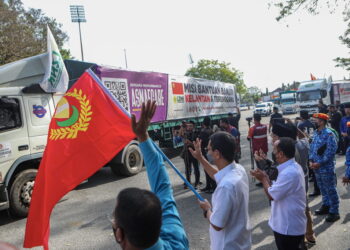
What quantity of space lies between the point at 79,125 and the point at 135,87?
7.10 meters

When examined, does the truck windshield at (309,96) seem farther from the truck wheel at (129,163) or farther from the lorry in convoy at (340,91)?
the truck wheel at (129,163)

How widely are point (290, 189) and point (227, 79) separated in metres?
51.6

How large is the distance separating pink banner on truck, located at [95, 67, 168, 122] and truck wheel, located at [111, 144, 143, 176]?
1.22 m

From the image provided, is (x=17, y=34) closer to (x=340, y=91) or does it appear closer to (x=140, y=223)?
(x=140, y=223)

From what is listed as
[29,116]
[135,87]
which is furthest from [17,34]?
[29,116]

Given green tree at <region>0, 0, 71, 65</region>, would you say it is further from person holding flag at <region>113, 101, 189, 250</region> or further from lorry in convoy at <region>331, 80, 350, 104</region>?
lorry in convoy at <region>331, 80, 350, 104</region>

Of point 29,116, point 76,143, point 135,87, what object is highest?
point 135,87

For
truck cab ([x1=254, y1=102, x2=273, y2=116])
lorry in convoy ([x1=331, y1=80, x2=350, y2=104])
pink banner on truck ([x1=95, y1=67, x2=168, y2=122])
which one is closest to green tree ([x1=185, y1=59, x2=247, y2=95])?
truck cab ([x1=254, y1=102, x2=273, y2=116])

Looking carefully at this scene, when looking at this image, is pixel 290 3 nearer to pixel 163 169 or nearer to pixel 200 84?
pixel 200 84

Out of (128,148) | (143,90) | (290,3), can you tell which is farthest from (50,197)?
(290,3)

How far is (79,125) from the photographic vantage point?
2543 mm

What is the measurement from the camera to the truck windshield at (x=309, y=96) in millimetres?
23156

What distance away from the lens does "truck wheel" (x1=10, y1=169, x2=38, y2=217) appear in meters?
5.80

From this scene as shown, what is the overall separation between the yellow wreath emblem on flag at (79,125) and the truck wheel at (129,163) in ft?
19.2
